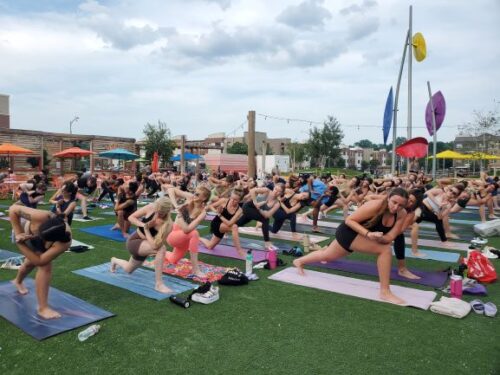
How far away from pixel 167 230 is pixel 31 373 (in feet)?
6.64

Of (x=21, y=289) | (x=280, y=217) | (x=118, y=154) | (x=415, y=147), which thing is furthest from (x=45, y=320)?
(x=118, y=154)

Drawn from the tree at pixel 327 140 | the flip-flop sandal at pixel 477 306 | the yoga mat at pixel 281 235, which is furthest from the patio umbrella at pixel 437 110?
the tree at pixel 327 140

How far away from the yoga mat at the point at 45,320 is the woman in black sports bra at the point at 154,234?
0.78 metres

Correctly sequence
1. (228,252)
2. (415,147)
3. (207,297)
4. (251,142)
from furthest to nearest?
(251,142), (415,147), (228,252), (207,297)

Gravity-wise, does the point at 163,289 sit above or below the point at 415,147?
below

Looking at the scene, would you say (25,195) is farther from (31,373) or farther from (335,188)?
(335,188)

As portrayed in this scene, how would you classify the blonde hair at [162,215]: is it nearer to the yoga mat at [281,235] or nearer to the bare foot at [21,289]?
the bare foot at [21,289]

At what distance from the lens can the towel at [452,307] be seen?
4004 mm

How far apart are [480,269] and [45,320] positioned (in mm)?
5200

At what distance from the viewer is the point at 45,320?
3668mm

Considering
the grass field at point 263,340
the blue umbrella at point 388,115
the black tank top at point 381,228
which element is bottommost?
the grass field at point 263,340

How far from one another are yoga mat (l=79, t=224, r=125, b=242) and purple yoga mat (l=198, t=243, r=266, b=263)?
182 centimetres

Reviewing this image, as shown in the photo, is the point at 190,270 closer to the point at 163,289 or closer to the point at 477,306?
the point at 163,289

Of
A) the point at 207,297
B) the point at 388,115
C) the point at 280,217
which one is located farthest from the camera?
the point at 388,115
